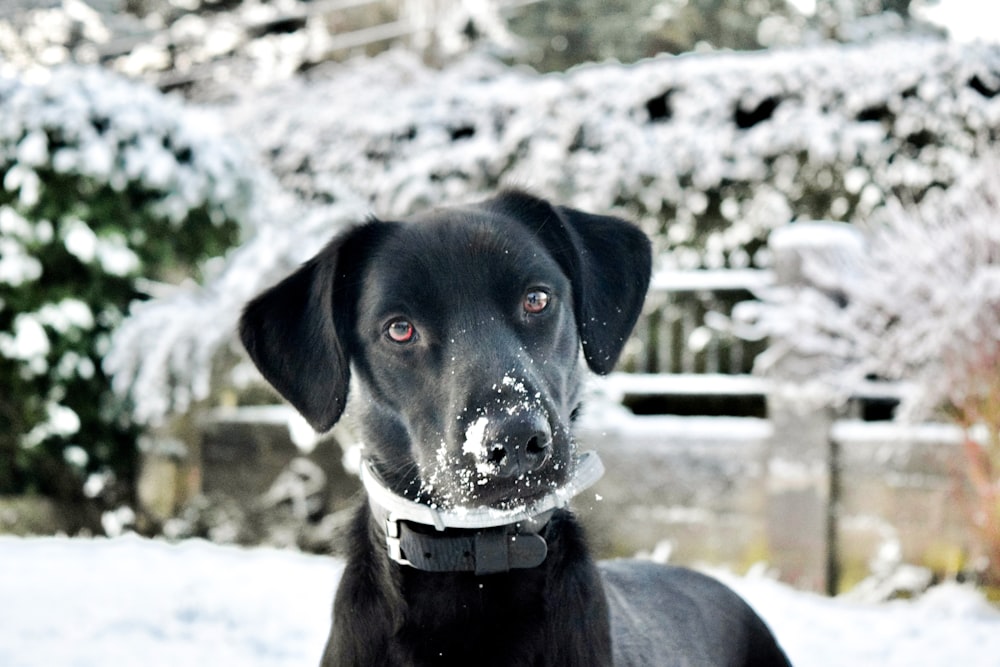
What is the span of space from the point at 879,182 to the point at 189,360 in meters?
4.86

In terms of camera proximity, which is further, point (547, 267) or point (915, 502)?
point (915, 502)

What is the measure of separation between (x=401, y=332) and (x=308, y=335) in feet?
0.80

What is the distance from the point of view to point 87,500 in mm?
6219

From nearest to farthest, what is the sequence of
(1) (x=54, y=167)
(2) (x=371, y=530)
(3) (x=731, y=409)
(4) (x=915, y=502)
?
(2) (x=371, y=530) < (4) (x=915, y=502) < (1) (x=54, y=167) < (3) (x=731, y=409)

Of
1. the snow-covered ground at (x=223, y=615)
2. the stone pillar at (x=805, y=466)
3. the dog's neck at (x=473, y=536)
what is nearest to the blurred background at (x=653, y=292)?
the stone pillar at (x=805, y=466)

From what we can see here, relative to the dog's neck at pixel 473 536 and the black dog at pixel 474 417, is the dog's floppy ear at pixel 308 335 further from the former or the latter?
the dog's neck at pixel 473 536

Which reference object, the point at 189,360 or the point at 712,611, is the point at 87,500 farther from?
the point at 712,611

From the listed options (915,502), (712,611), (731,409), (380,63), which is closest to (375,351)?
(712,611)

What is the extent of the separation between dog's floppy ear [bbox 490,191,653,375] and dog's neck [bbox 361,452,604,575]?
46 centimetres

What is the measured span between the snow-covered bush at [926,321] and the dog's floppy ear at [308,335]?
3.35 metres

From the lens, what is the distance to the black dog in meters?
1.86

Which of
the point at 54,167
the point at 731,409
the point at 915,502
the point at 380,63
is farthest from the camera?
the point at 380,63

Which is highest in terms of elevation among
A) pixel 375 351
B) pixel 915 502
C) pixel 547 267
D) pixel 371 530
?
pixel 547 267

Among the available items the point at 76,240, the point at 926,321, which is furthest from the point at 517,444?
the point at 76,240
